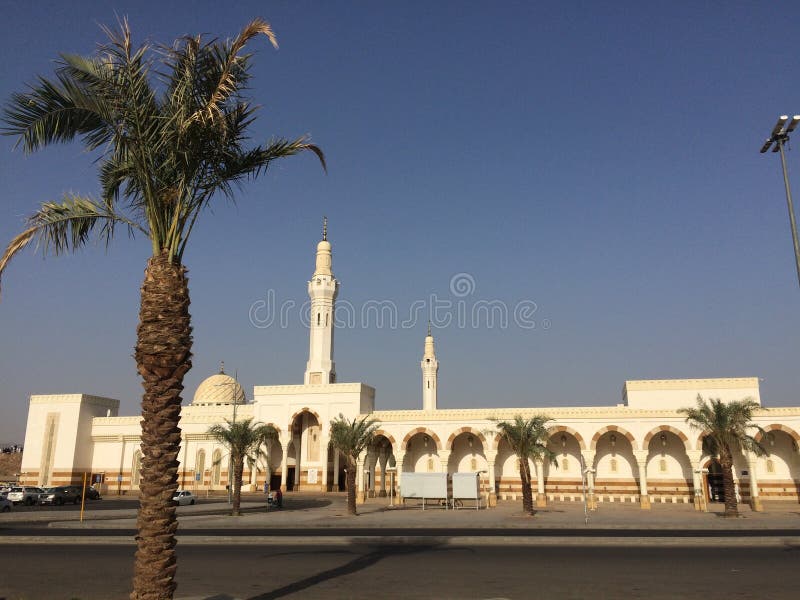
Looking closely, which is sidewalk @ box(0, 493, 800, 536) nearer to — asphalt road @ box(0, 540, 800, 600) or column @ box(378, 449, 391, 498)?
asphalt road @ box(0, 540, 800, 600)

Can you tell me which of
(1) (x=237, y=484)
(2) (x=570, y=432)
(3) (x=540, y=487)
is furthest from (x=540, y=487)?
(1) (x=237, y=484)

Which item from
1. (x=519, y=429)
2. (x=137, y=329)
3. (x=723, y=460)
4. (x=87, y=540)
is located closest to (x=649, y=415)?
(x=723, y=460)

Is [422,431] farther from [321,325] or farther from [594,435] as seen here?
[321,325]

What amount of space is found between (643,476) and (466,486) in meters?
9.98

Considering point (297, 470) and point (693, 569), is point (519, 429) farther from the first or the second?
point (297, 470)

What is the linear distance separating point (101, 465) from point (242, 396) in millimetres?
13309

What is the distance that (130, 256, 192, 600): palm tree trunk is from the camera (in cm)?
833

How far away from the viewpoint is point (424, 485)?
113 ft

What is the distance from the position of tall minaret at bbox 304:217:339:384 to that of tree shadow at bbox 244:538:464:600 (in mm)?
30576

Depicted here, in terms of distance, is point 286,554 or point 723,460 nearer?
point 286,554

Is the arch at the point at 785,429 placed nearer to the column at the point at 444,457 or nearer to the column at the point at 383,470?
the column at the point at 444,457

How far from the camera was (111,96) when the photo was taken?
923cm

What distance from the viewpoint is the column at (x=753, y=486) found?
31.9m

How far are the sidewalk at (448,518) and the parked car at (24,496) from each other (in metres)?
11.1
